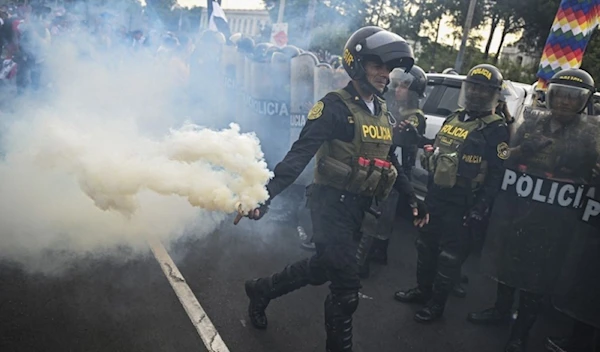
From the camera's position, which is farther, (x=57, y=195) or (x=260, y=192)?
(x=57, y=195)

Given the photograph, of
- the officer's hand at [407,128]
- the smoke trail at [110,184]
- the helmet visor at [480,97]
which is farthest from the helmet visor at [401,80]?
the smoke trail at [110,184]

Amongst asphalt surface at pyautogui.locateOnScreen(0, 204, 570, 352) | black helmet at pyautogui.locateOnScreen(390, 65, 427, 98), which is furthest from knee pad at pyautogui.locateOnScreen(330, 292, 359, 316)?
black helmet at pyautogui.locateOnScreen(390, 65, 427, 98)

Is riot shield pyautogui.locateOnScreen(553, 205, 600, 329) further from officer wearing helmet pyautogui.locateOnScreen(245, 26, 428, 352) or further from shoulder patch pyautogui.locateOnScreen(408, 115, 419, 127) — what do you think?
shoulder patch pyautogui.locateOnScreen(408, 115, 419, 127)

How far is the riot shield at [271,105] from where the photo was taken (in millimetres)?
7129

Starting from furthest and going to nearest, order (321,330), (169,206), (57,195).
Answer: (169,206) → (57,195) → (321,330)

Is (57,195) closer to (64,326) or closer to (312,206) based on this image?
(64,326)

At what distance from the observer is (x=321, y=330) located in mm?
3592

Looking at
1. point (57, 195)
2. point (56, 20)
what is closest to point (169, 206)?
point (57, 195)

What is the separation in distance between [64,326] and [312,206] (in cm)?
184

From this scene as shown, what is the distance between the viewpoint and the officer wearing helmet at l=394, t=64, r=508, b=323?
374cm

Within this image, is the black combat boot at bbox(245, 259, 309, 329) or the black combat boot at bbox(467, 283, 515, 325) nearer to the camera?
the black combat boot at bbox(245, 259, 309, 329)

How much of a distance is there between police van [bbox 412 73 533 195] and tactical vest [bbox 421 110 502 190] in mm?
2119

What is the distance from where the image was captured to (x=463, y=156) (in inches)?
148

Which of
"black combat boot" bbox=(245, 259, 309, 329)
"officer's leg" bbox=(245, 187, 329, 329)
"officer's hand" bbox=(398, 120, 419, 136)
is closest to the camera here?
"officer's leg" bbox=(245, 187, 329, 329)
